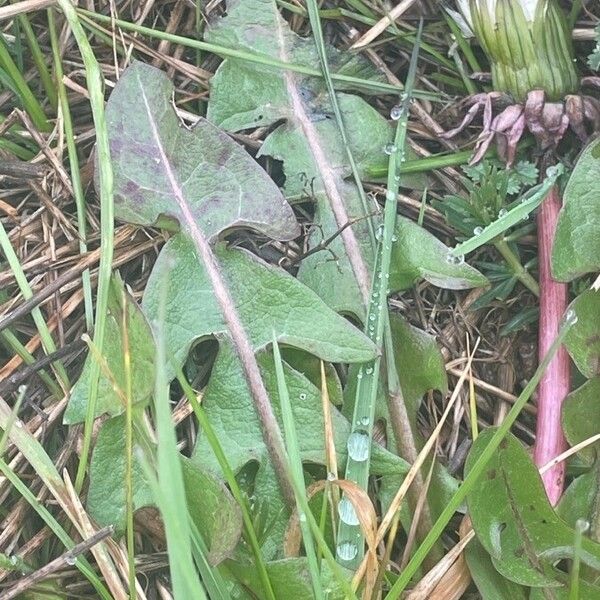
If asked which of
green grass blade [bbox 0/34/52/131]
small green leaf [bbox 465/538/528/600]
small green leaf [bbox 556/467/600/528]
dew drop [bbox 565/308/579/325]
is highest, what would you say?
green grass blade [bbox 0/34/52/131]

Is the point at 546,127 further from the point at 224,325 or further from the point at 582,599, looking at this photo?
the point at 582,599

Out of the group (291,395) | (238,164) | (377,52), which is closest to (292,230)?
(238,164)

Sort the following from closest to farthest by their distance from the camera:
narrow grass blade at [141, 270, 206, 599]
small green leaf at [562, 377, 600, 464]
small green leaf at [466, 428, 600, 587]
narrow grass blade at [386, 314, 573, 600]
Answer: narrow grass blade at [141, 270, 206, 599] < narrow grass blade at [386, 314, 573, 600] < small green leaf at [466, 428, 600, 587] < small green leaf at [562, 377, 600, 464]

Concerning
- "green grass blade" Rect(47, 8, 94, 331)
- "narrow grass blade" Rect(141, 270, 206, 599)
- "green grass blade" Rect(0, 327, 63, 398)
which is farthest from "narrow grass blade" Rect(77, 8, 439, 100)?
"narrow grass blade" Rect(141, 270, 206, 599)

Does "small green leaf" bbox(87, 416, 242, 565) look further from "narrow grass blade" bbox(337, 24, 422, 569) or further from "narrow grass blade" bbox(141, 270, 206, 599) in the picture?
"narrow grass blade" bbox(141, 270, 206, 599)

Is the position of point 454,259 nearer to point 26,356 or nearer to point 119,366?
point 119,366

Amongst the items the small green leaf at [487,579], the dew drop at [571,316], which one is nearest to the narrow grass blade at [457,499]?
the dew drop at [571,316]

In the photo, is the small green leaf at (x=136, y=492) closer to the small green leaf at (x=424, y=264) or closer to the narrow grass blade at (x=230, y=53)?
the small green leaf at (x=424, y=264)
